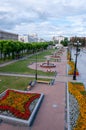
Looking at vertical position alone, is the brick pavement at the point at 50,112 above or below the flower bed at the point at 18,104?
below

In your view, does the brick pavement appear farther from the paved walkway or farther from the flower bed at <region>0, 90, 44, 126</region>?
the flower bed at <region>0, 90, 44, 126</region>

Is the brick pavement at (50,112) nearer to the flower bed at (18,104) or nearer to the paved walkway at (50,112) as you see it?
the paved walkway at (50,112)

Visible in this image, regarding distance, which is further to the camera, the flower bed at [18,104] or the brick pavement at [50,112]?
the flower bed at [18,104]

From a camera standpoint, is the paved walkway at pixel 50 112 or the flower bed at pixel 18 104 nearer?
the paved walkway at pixel 50 112

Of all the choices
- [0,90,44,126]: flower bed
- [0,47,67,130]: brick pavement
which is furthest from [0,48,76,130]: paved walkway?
[0,90,44,126]: flower bed

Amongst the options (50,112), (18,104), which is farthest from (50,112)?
(18,104)

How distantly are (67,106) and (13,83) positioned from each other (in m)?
8.95

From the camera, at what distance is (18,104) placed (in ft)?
43.8

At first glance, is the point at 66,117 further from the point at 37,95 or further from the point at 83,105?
the point at 37,95

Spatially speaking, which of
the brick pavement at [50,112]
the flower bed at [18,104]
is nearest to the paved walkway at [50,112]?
the brick pavement at [50,112]

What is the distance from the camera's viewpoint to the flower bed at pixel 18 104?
11.9 metres

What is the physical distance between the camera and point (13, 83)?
20.6 meters

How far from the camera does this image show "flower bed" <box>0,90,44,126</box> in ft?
39.1

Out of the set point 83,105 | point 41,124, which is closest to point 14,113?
point 41,124
